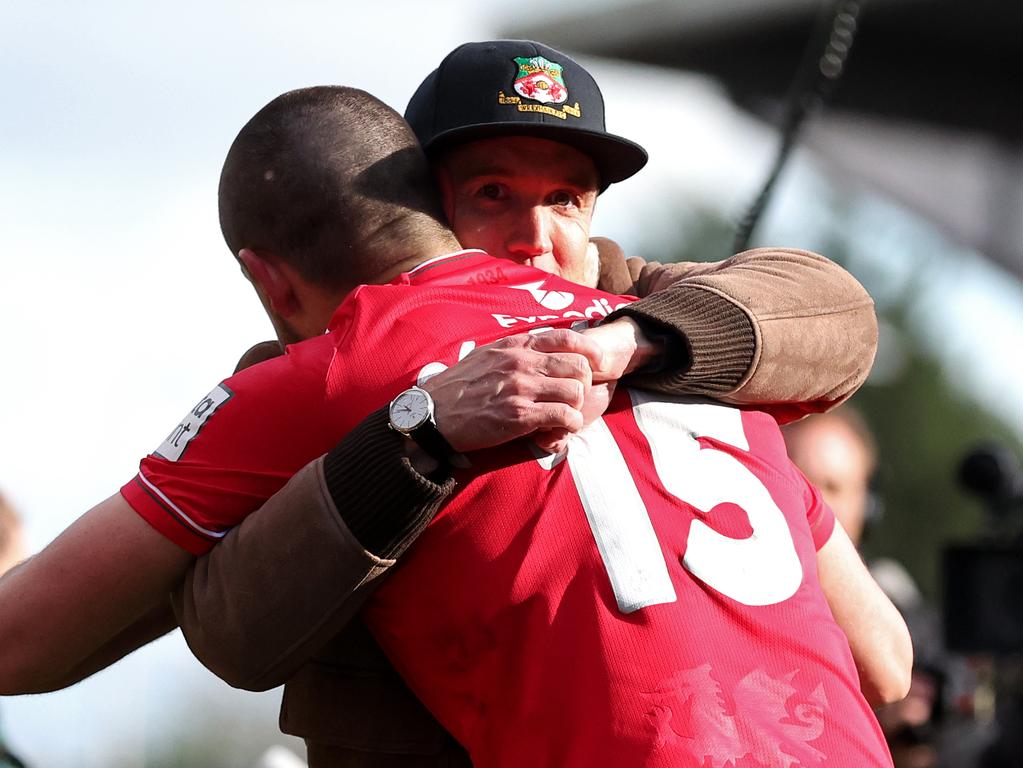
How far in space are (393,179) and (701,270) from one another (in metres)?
0.61

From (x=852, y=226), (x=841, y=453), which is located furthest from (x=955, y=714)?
(x=852, y=226)

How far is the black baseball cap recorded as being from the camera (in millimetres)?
2965

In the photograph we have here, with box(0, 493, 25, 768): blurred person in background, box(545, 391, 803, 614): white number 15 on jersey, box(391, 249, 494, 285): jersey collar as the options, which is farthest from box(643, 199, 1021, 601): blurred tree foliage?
box(545, 391, 803, 614): white number 15 on jersey

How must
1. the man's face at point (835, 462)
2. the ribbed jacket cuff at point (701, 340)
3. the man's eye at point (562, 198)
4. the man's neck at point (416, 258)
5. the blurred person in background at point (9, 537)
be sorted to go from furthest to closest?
the man's face at point (835, 462) < the blurred person in background at point (9, 537) < the man's eye at point (562, 198) < the man's neck at point (416, 258) < the ribbed jacket cuff at point (701, 340)

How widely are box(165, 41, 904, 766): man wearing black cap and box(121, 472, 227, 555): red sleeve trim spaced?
49 millimetres

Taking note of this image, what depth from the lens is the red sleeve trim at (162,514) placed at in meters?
2.39

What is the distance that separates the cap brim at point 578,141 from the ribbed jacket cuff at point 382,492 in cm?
84

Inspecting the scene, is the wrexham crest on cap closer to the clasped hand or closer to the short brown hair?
the short brown hair

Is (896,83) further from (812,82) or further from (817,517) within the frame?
(817,517)

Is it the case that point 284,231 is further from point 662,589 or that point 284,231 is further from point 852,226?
point 852,226

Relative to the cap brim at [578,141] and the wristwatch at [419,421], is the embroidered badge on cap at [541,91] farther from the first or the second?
the wristwatch at [419,421]

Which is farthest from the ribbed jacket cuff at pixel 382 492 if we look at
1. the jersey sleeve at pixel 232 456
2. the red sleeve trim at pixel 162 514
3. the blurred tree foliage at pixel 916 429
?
the blurred tree foliage at pixel 916 429

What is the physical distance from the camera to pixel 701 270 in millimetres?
2967

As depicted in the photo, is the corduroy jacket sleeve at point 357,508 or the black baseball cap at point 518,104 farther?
the black baseball cap at point 518,104
